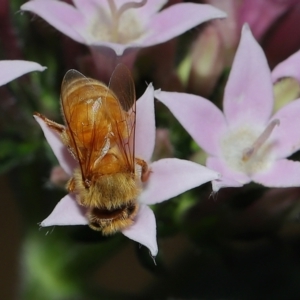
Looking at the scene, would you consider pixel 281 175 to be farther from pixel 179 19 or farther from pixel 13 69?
pixel 13 69

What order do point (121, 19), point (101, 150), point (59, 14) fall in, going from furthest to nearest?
point (121, 19) → point (59, 14) → point (101, 150)

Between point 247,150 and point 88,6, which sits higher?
point 88,6

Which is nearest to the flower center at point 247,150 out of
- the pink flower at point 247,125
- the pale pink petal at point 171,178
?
the pink flower at point 247,125

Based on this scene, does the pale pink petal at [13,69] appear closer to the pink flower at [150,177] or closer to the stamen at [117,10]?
the pink flower at [150,177]

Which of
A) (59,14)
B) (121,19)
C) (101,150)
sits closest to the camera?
(101,150)

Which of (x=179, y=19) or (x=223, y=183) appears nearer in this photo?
(x=223, y=183)

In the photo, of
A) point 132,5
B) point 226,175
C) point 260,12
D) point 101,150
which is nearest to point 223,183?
point 226,175
